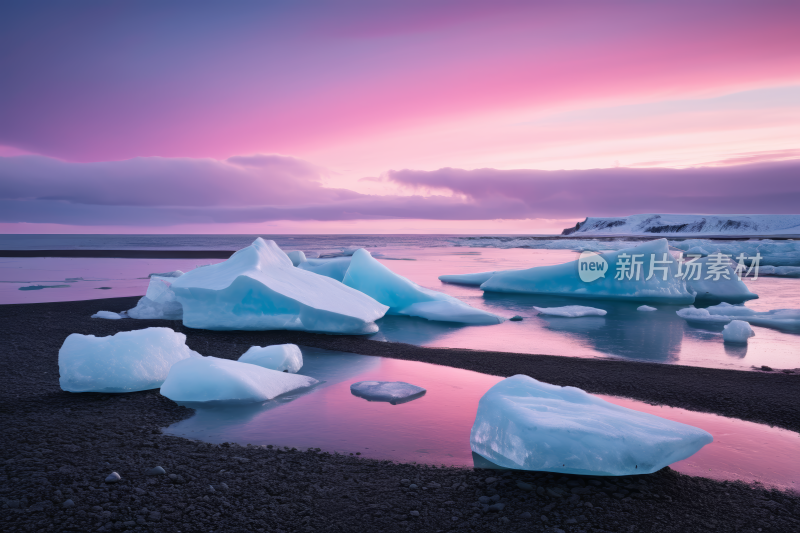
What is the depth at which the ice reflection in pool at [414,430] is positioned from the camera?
3254 mm

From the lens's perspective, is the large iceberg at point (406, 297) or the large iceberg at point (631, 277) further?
the large iceberg at point (631, 277)

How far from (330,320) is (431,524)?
561cm

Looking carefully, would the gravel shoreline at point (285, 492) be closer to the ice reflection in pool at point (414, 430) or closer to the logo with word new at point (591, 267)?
the ice reflection in pool at point (414, 430)

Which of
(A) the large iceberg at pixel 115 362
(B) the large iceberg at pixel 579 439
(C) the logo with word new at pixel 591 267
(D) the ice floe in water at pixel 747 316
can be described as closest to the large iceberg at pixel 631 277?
(C) the logo with word new at pixel 591 267

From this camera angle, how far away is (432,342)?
25.1ft

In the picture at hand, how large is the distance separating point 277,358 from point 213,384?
102cm

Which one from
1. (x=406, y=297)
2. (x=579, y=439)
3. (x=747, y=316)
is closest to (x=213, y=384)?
(x=579, y=439)

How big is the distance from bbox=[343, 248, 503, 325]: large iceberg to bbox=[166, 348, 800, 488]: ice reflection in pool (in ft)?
14.2

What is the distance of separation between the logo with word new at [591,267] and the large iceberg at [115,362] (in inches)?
430

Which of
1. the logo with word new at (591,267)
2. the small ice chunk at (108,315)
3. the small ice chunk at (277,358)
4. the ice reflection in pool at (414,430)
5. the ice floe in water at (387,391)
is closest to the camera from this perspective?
the ice reflection in pool at (414,430)

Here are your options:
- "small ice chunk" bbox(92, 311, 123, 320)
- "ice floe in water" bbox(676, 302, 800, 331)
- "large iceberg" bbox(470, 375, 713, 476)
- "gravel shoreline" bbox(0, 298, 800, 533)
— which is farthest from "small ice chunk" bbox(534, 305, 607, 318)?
"small ice chunk" bbox(92, 311, 123, 320)

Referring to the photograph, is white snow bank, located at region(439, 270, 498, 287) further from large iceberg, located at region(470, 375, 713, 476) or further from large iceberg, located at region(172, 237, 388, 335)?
large iceberg, located at region(470, 375, 713, 476)

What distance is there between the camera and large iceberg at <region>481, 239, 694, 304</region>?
1251cm

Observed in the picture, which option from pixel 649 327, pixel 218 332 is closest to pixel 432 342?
pixel 218 332
